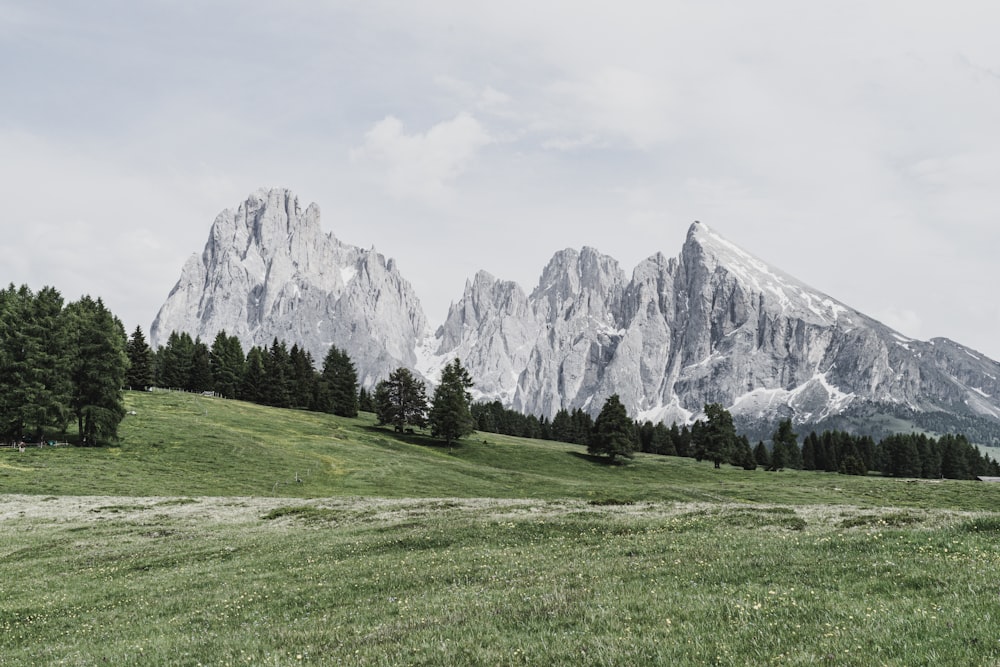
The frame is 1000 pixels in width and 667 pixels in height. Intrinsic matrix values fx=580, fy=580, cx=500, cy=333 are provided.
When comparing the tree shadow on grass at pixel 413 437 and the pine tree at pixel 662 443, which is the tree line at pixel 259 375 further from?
the pine tree at pixel 662 443

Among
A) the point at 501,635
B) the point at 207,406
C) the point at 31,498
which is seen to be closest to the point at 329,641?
the point at 501,635

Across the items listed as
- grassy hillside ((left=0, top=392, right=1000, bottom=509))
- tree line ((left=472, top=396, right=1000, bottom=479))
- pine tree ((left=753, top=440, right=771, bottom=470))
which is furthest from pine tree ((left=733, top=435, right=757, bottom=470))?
grassy hillside ((left=0, top=392, right=1000, bottom=509))

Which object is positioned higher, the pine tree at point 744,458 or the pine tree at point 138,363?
the pine tree at point 138,363

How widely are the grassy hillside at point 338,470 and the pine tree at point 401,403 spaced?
28.4 ft

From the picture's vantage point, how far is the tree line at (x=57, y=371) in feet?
237

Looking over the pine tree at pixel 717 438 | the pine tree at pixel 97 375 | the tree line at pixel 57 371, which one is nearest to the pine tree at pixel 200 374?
the tree line at pixel 57 371

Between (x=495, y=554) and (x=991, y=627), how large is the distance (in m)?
15.0

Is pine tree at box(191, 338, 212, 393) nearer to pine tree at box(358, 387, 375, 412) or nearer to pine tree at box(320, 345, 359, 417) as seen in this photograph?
pine tree at box(320, 345, 359, 417)

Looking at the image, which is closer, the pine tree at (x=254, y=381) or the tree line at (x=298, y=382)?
the tree line at (x=298, y=382)

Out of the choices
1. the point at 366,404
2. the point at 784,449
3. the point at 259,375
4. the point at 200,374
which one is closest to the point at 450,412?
the point at 259,375

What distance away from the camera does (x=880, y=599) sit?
36.8 feet

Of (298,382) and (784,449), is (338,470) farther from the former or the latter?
(784,449)

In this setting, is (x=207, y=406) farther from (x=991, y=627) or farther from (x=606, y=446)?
(x=991, y=627)

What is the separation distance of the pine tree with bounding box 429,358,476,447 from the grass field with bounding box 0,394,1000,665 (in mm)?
68713
